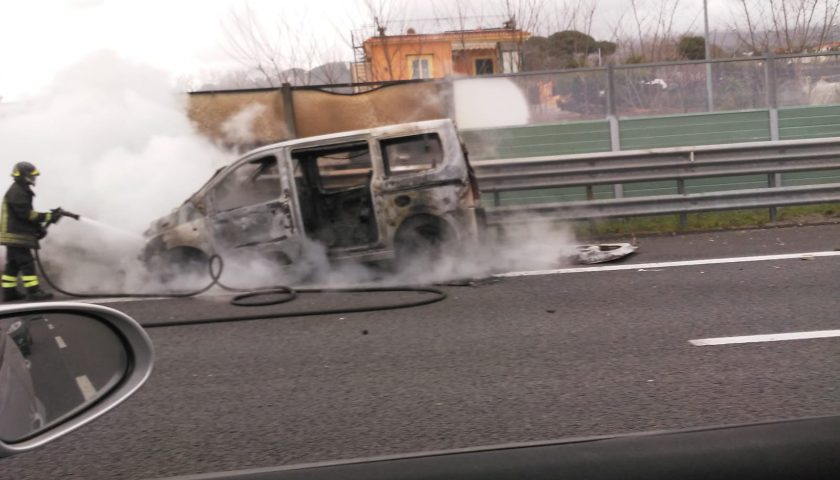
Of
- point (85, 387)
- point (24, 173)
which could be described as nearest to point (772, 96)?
point (24, 173)

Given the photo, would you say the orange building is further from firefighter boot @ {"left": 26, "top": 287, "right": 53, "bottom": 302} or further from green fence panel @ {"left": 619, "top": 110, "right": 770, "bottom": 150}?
firefighter boot @ {"left": 26, "top": 287, "right": 53, "bottom": 302}

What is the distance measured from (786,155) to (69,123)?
9669 millimetres

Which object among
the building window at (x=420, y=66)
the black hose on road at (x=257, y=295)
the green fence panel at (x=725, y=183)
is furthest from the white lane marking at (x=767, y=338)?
the building window at (x=420, y=66)

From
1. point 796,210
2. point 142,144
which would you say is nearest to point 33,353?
point 142,144

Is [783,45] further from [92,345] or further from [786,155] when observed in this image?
[92,345]

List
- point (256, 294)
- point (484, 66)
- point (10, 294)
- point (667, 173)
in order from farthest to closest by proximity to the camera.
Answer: point (484, 66)
point (667, 173)
point (10, 294)
point (256, 294)

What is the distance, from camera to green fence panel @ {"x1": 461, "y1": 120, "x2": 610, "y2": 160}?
36.9ft

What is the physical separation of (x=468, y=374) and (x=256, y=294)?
3.52 metres

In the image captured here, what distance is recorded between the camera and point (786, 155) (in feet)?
33.1

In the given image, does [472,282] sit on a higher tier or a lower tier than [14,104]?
lower

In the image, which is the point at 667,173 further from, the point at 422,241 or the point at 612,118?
the point at 422,241

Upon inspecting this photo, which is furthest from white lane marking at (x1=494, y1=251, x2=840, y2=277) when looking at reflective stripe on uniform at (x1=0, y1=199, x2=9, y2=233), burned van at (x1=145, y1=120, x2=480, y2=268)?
reflective stripe on uniform at (x1=0, y1=199, x2=9, y2=233)

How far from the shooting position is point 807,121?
11234 mm

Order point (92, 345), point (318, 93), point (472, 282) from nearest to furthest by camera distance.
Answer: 1. point (92, 345)
2. point (472, 282)
3. point (318, 93)
